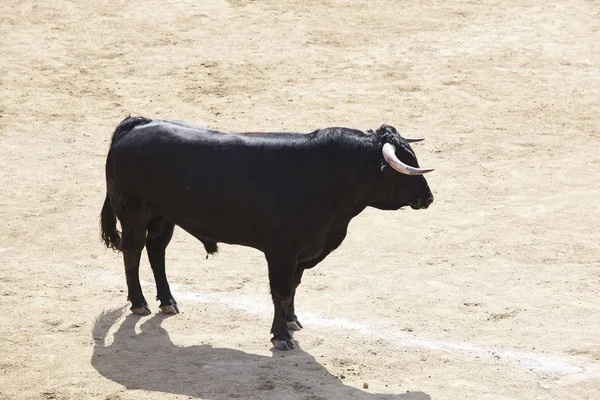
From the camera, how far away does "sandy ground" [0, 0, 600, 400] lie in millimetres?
10023

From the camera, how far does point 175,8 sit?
20797 mm

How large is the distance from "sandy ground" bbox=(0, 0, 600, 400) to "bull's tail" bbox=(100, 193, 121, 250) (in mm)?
610

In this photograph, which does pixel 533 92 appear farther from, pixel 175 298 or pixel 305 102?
pixel 175 298

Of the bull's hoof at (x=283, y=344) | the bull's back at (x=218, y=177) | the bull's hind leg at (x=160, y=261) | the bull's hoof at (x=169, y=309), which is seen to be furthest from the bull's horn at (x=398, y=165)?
the bull's hoof at (x=169, y=309)

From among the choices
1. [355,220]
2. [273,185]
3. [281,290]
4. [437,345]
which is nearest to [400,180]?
[273,185]

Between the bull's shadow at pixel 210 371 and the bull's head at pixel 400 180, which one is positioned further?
the bull's head at pixel 400 180

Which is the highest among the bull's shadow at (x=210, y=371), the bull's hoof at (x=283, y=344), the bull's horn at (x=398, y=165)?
the bull's horn at (x=398, y=165)

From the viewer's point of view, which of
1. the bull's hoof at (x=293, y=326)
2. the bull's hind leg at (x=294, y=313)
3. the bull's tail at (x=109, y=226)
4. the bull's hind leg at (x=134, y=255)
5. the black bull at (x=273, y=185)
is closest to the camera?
the black bull at (x=273, y=185)

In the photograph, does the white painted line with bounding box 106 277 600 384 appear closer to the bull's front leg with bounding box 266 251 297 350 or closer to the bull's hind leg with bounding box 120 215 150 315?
the bull's hind leg with bounding box 120 215 150 315

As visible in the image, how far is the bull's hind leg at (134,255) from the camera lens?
1092cm

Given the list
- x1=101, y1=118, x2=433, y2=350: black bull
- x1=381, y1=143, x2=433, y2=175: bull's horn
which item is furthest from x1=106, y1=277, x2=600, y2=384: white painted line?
x1=381, y1=143, x2=433, y2=175: bull's horn

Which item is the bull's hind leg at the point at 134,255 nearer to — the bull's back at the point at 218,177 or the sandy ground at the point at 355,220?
the sandy ground at the point at 355,220

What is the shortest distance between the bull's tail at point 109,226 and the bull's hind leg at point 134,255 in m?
0.37

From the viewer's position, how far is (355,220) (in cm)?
1388
